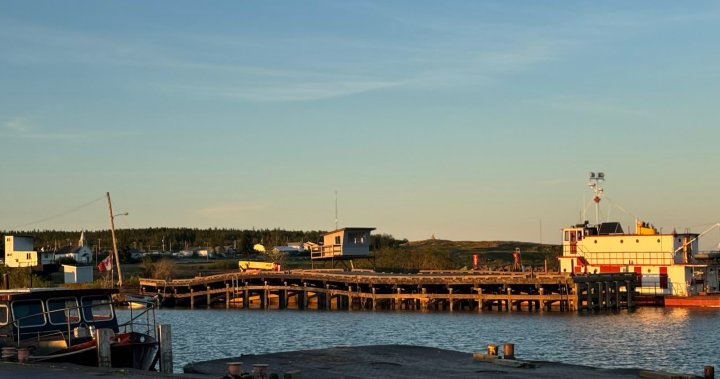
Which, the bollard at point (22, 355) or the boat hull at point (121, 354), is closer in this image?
the bollard at point (22, 355)

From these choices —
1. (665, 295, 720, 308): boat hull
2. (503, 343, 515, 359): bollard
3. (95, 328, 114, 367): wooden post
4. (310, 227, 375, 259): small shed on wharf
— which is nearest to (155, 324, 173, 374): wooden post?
(95, 328, 114, 367): wooden post

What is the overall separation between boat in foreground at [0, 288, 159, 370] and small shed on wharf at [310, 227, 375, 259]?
6892 centimetres

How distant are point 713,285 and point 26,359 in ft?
257

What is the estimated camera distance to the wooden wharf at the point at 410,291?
3361 inches

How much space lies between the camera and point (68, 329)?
113 ft

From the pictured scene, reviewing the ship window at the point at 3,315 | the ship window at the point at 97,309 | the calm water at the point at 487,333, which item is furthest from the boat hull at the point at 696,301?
the ship window at the point at 3,315

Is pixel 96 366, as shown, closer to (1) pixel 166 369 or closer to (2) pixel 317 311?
(1) pixel 166 369

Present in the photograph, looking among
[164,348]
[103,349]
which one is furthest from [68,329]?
[164,348]

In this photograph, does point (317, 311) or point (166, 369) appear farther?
point (317, 311)

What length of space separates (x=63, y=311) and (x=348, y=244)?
71262 millimetres

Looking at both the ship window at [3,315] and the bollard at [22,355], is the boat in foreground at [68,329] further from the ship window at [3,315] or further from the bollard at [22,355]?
the bollard at [22,355]

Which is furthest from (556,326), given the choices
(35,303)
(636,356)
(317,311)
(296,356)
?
(35,303)

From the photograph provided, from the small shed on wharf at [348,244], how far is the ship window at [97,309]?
226ft

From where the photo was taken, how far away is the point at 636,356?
170 feet
